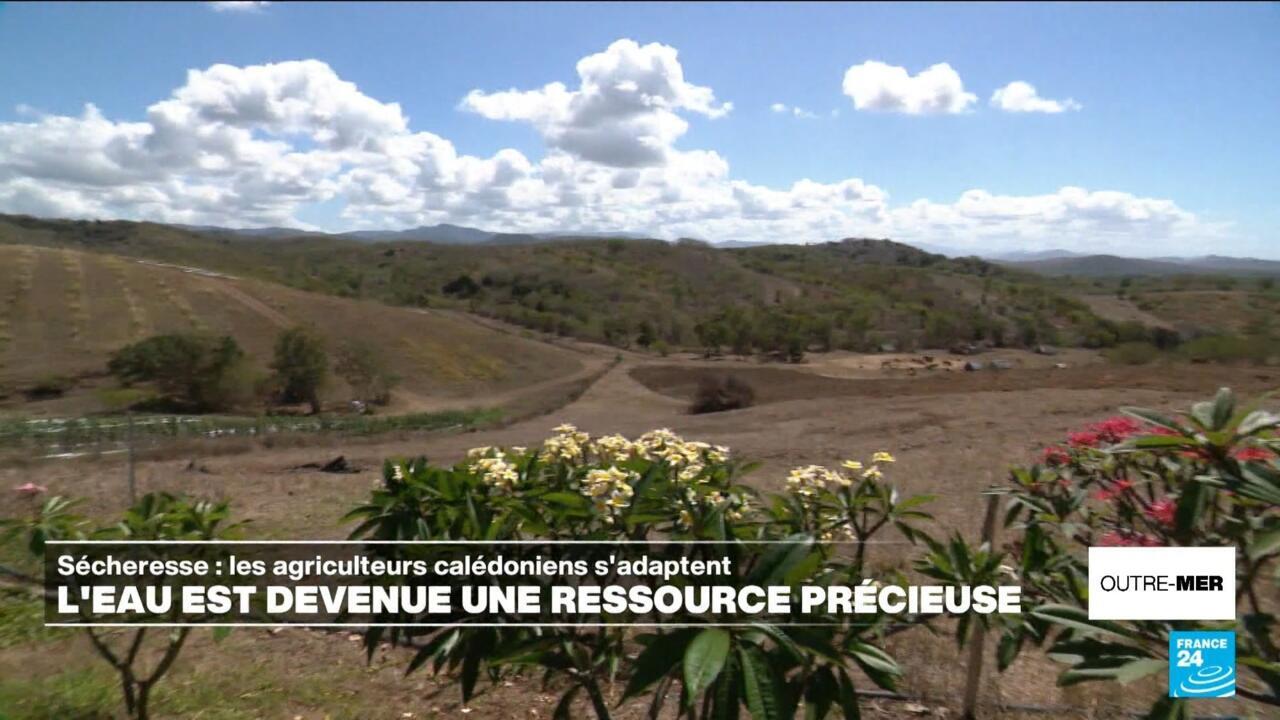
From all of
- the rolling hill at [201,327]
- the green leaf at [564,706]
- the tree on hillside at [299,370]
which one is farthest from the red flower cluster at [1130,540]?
the tree on hillside at [299,370]

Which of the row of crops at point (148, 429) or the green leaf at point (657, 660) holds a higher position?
the green leaf at point (657, 660)

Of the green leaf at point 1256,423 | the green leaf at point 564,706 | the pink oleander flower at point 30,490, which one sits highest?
the green leaf at point 1256,423

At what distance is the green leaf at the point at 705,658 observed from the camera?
58.8 inches

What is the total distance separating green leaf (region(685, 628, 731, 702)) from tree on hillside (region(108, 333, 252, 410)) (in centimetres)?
3320

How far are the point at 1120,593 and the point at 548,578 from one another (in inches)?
66.1

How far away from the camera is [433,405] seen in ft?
119

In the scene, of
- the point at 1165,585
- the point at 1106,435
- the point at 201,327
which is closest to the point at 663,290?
the point at 201,327

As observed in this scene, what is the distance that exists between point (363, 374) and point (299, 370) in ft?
11.2

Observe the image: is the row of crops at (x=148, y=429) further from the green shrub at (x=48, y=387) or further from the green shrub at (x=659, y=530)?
the green shrub at (x=659, y=530)

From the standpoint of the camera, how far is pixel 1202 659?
6.22ft

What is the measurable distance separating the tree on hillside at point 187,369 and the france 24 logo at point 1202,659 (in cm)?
3362

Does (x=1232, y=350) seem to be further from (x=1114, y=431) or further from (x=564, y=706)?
(x=564, y=706)

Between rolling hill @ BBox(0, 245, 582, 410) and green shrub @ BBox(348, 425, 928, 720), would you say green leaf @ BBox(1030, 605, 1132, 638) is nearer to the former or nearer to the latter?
green shrub @ BBox(348, 425, 928, 720)
